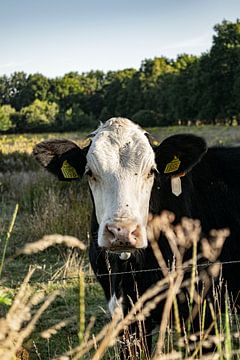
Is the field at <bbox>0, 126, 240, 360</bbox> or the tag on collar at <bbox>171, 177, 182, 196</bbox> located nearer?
the tag on collar at <bbox>171, 177, 182, 196</bbox>

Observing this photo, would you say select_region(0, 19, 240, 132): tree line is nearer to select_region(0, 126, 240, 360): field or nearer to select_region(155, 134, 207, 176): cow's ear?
select_region(0, 126, 240, 360): field

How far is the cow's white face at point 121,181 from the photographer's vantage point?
316cm

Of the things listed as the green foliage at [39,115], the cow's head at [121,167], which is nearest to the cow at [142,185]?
the cow's head at [121,167]

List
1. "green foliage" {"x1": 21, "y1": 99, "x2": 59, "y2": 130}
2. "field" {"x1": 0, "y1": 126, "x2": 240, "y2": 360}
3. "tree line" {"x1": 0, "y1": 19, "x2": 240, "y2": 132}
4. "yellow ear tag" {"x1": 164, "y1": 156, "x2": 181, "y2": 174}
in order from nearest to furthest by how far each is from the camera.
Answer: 1. "yellow ear tag" {"x1": 164, "y1": 156, "x2": 181, "y2": 174}
2. "field" {"x1": 0, "y1": 126, "x2": 240, "y2": 360}
3. "tree line" {"x1": 0, "y1": 19, "x2": 240, "y2": 132}
4. "green foliage" {"x1": 21, "y1": 99, "x2": 59, "y2": 130}

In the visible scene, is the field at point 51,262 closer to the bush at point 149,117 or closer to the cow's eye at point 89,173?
the cow's eye at point 89,173

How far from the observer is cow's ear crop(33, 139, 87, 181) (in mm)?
4148

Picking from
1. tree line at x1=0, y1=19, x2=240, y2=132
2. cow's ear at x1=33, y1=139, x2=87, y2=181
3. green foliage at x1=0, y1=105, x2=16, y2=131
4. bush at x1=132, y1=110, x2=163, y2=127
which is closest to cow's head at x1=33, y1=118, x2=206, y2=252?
cow's ear at x1=33, y1=139, x2=87, y2=181

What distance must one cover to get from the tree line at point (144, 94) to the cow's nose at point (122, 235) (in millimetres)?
49226

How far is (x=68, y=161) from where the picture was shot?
4227 mm

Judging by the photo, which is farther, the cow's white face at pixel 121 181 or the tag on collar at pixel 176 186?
the tag on collar at pixel 176 186

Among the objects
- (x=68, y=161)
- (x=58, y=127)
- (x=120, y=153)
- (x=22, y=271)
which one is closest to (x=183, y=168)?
(x=120, y=153)

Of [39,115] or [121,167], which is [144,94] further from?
[121,167]

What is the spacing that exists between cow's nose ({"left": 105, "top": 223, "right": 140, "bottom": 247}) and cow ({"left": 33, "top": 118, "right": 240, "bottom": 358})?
0.10 metres

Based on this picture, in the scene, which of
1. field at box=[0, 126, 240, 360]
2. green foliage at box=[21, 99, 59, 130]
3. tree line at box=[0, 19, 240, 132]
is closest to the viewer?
field at box=[0, 126, 240, 360]
